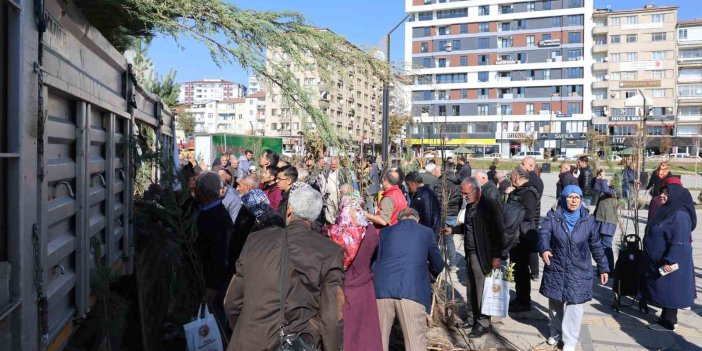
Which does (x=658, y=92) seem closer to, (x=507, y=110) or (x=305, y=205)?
(x=507, y=110)

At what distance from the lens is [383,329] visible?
4898 mm

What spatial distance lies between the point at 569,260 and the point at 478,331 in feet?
4.15

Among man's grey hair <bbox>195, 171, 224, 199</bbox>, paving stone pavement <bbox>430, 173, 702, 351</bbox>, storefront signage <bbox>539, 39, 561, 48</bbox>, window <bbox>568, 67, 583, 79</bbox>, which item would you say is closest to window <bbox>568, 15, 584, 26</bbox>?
storefront signage <bbox>539, 39, 561, 48</bbox>

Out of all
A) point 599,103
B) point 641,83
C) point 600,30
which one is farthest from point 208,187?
point 641,83

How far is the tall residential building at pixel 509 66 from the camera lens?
7394 centimetres

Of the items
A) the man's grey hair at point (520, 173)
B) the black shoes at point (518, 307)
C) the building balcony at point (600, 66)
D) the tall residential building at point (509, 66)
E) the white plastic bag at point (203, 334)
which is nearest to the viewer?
the white plastic bag at point (203, 334)

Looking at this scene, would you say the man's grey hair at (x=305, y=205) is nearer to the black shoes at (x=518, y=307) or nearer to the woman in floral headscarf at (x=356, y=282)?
the woman in floral headscarf at (x=356, y=282)

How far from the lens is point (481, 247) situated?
20.9 feet

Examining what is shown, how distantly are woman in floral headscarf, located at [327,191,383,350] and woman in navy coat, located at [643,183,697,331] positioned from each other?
12.8ft

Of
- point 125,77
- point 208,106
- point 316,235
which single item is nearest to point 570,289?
point 316,235

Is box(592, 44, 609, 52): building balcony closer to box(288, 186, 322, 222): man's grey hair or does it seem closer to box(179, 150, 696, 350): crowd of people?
box(179, 150, 696, 350): crowd of people

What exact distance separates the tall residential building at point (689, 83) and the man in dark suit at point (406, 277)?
7960cm

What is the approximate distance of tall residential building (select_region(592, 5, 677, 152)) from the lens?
74.2 m

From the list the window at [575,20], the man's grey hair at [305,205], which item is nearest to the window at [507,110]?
the window at [575,20]
